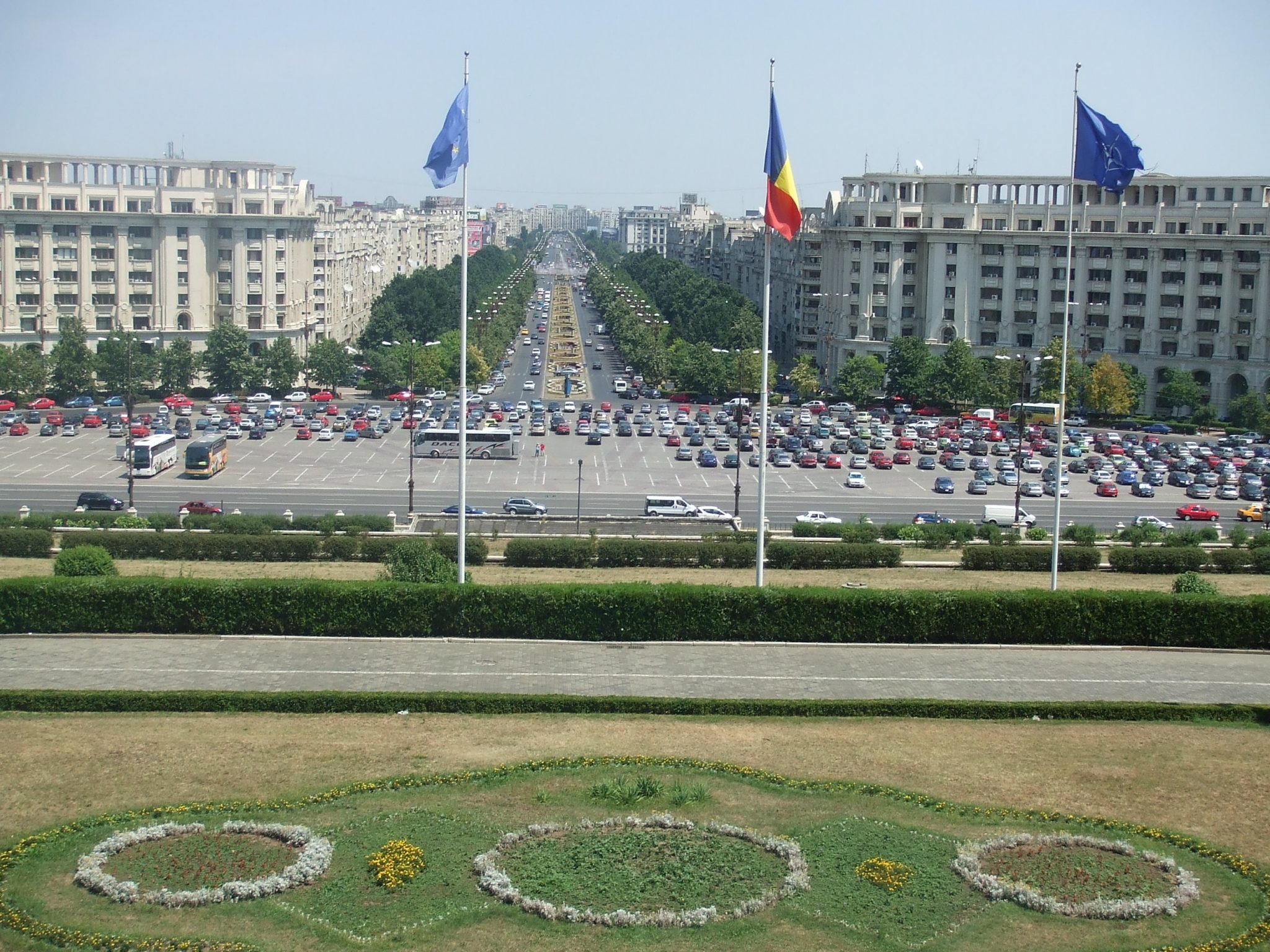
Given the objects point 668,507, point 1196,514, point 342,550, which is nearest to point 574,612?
point 342,550

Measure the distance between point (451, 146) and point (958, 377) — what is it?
54770 mm

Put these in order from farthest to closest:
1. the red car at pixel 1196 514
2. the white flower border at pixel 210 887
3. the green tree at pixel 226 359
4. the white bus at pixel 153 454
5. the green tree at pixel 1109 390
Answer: the green tree at pixel 226 359
the green tree at pixel 1109 390
the white bus at pixel 153 454
the red car at pixel 1196 514
the white flower border at pixel 210 887

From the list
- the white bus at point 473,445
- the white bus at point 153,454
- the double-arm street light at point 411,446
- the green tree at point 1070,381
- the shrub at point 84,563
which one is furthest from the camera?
the green tree at point 1070,381

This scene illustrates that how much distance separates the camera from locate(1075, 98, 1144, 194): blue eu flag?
2945 cm

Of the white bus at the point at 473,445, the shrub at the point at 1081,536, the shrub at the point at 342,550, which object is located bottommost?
the shrub at the point at 342,550

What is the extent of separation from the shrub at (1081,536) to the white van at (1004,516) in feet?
16.7

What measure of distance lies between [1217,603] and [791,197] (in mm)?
12133

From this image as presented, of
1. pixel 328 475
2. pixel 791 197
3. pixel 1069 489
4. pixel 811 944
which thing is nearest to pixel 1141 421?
pixel 1069 489

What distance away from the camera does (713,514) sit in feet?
159

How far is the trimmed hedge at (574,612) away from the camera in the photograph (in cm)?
2845

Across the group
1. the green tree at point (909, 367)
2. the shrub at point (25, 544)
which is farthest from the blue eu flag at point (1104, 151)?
the green tree at point (909, 367)

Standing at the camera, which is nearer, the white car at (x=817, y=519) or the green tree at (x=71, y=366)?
the white car at (x=817, y=519)

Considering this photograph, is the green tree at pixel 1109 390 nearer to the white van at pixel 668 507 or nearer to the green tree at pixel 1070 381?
the green tree at pixel 1070 381

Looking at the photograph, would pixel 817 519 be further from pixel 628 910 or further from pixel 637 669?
pixel 628 910
